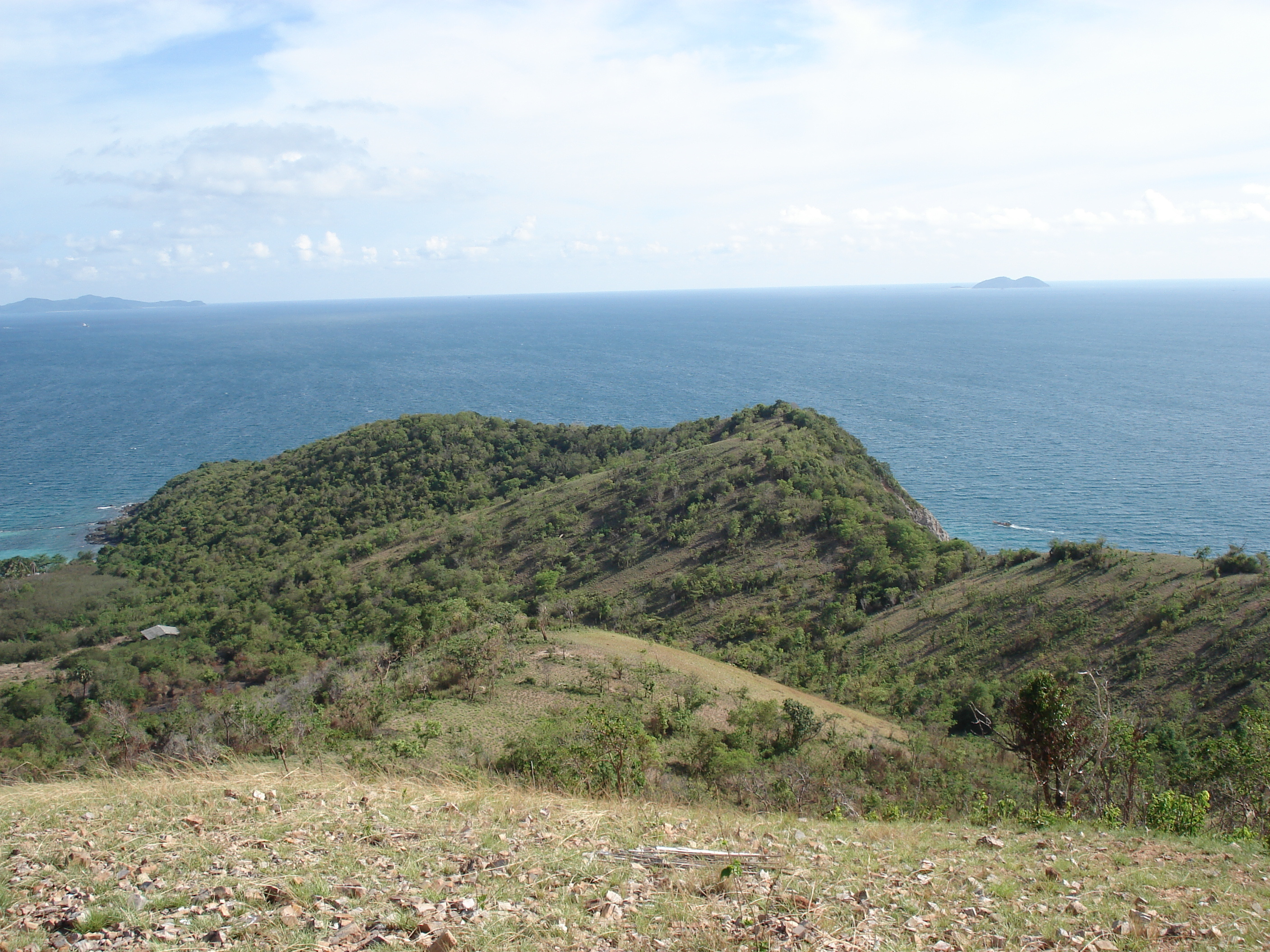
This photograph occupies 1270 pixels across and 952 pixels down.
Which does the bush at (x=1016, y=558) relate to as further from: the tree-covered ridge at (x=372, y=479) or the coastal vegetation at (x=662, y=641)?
the tree-covered ridge at (x=372, y=479)

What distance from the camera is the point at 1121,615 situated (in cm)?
3291

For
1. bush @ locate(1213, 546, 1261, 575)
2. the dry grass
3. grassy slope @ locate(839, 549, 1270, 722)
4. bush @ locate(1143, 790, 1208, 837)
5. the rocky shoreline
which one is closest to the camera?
the dry grass

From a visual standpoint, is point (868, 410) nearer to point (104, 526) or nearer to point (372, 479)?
point (372, 479)

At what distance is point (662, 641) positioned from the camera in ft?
128

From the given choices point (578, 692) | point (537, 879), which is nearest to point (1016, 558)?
point (578, 692)

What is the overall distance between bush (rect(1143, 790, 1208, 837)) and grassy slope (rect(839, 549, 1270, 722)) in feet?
50.6

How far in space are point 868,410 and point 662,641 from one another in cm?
8105

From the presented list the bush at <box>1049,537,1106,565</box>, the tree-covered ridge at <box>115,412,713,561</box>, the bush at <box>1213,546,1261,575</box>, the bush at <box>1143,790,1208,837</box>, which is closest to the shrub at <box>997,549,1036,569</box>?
the bush at <box>1049,537,1106,565</box>

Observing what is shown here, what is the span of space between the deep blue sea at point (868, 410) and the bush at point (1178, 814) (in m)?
48.4

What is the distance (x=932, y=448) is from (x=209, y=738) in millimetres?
83802

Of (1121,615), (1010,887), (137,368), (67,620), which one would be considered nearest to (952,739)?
(1121,615)

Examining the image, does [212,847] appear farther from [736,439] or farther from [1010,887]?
[736,439]

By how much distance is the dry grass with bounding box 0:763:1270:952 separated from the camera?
7.14 metres

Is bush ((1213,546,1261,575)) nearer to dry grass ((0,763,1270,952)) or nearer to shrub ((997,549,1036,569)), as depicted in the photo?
shrub ((997,549,1036,569))
